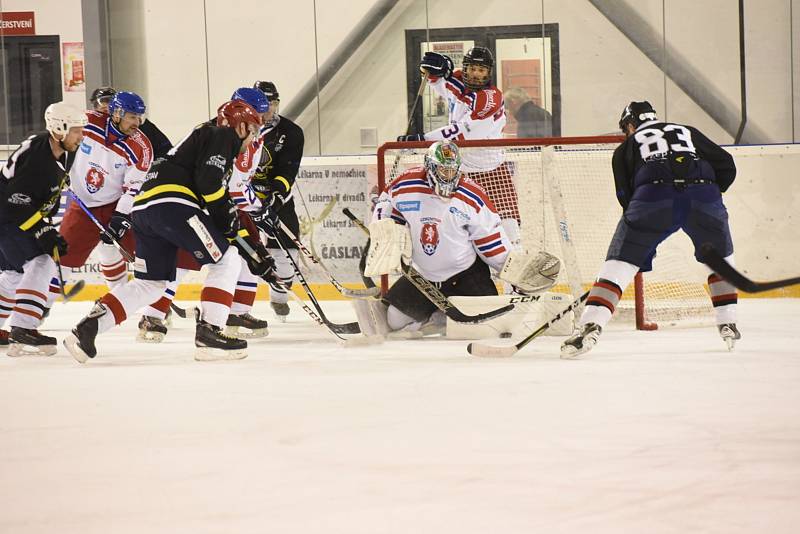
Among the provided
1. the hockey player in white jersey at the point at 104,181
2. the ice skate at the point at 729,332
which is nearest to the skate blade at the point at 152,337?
the hockey player in white jersey at the point at 104,181

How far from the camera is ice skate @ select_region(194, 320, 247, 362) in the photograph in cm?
400

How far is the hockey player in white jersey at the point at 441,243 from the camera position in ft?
14.8

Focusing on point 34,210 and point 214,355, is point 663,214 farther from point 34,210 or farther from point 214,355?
point 34,210

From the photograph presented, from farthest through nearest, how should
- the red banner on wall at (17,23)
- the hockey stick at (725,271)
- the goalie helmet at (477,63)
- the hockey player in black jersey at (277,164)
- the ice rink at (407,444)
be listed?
1. the red banner on wall at (17,23)
2. the goalie helmet at (477,63)
3. the hockey player in black jersey at (277,164)
4. the hockey stick at (725,271)
5. the ice rink at (407,444)

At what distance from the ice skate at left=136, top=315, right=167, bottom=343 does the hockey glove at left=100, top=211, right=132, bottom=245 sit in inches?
19.9

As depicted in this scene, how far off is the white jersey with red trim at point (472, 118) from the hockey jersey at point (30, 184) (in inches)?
78.1

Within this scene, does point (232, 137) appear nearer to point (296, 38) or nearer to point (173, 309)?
point (173, 309)

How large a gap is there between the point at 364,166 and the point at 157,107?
1.53 meters

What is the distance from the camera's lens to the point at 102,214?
5141 mm

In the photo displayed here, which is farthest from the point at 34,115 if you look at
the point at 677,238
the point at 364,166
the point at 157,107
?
the point at 677,238

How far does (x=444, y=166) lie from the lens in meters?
4.48

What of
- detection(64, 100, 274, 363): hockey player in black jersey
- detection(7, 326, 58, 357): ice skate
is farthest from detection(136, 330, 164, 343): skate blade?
detection(64, 100, 274, 363): hockey player in black jersey

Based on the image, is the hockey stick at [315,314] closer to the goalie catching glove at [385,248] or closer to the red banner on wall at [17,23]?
the goalie catching glove at [385,248]

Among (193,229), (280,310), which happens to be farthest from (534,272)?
(280,310)
